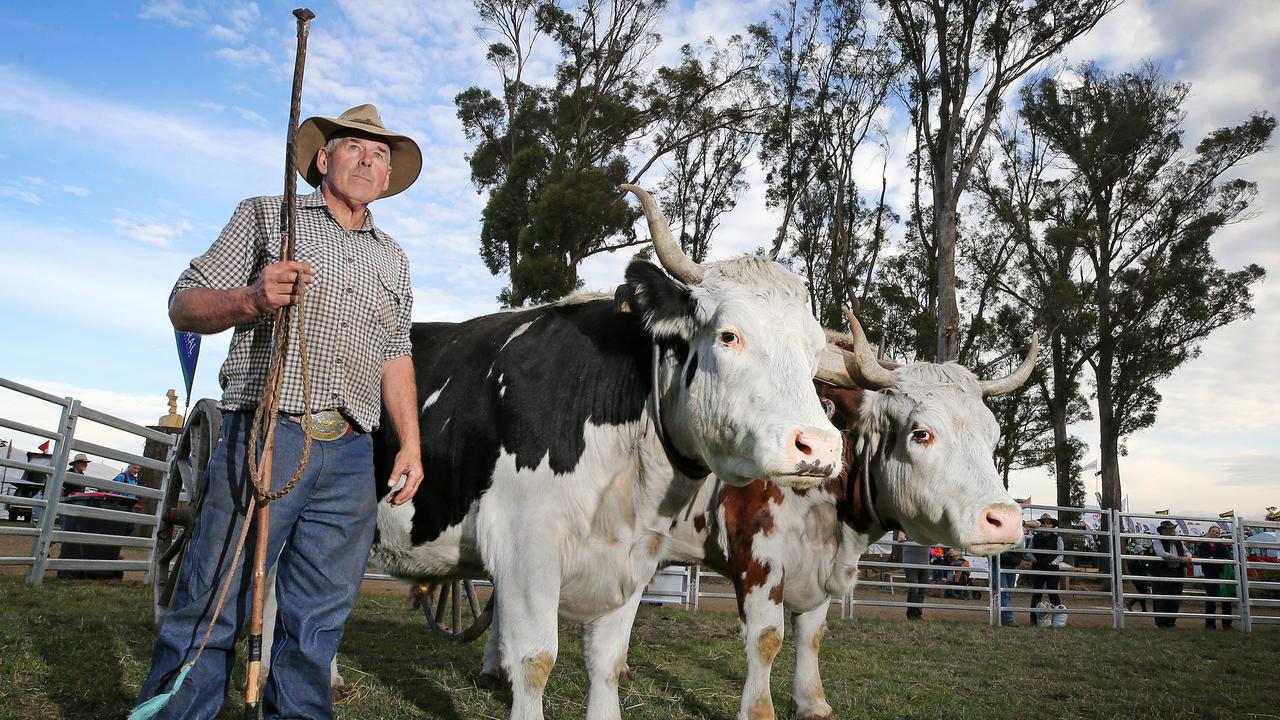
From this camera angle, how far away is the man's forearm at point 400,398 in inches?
116

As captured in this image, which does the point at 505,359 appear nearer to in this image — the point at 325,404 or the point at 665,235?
the point at 665,235

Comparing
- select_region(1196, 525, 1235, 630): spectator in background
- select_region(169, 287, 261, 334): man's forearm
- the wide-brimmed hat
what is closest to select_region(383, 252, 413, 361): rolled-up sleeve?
the wide-brimmed hat

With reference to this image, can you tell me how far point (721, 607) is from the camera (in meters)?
14.8

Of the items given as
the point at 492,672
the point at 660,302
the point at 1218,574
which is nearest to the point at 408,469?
the point at 660,302

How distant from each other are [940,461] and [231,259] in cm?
363

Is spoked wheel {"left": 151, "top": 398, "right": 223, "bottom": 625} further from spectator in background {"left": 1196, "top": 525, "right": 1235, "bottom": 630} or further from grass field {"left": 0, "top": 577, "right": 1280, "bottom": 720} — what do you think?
spectator in background {"left": 1196, "top": 525, "right": 1235, "bottom": 630}

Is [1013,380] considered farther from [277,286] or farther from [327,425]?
[277,286]

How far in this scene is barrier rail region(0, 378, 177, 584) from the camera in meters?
8.22

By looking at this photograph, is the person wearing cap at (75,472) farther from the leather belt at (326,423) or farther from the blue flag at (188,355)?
the leather belt at (326,423)

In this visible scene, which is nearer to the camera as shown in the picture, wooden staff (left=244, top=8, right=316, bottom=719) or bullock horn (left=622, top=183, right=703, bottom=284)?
wooden staff (left=244, top=8, right=316, bottom=719)

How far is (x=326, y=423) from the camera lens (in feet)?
8.56

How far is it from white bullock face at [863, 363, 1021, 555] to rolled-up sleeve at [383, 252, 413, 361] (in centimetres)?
293

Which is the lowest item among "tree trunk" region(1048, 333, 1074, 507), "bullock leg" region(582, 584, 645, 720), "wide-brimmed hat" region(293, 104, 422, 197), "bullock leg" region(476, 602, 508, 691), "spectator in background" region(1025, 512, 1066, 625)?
"bullock leg" region(476, 602, 508, 691)

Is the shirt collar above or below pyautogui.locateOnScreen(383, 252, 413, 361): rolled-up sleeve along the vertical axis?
above
